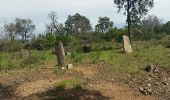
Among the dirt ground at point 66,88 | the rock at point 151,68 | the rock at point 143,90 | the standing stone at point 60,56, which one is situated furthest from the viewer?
the standing stone at point 60,56

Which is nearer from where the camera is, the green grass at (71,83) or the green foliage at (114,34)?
the green grass at (71,83)

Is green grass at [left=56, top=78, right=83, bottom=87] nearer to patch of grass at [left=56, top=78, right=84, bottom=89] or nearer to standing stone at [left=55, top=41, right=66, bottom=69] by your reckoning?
patch of grass at [left=56, top=78, right=84, bottom=89]

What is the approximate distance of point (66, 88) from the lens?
38.3ft

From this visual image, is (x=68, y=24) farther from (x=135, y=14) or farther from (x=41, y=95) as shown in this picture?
(x=41, y=95)

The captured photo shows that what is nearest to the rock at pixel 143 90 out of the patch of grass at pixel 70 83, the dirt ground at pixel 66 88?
the dirt ground at pixel 66 88

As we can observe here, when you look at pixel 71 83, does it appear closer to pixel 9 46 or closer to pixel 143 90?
pixel 143 90

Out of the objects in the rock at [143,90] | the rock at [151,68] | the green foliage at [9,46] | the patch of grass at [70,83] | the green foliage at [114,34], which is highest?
the green foliage at [114,34]

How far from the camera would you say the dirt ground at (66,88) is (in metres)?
11.3

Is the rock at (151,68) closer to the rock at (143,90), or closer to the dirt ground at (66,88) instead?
the dirt ground at (66,88)

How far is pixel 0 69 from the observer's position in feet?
48.8

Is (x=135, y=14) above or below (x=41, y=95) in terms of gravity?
above

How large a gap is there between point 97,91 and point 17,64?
5.49 meters

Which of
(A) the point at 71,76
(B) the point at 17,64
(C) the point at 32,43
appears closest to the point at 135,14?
(C) the point at 32,43

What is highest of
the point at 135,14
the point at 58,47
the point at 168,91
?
the point at 135,14
